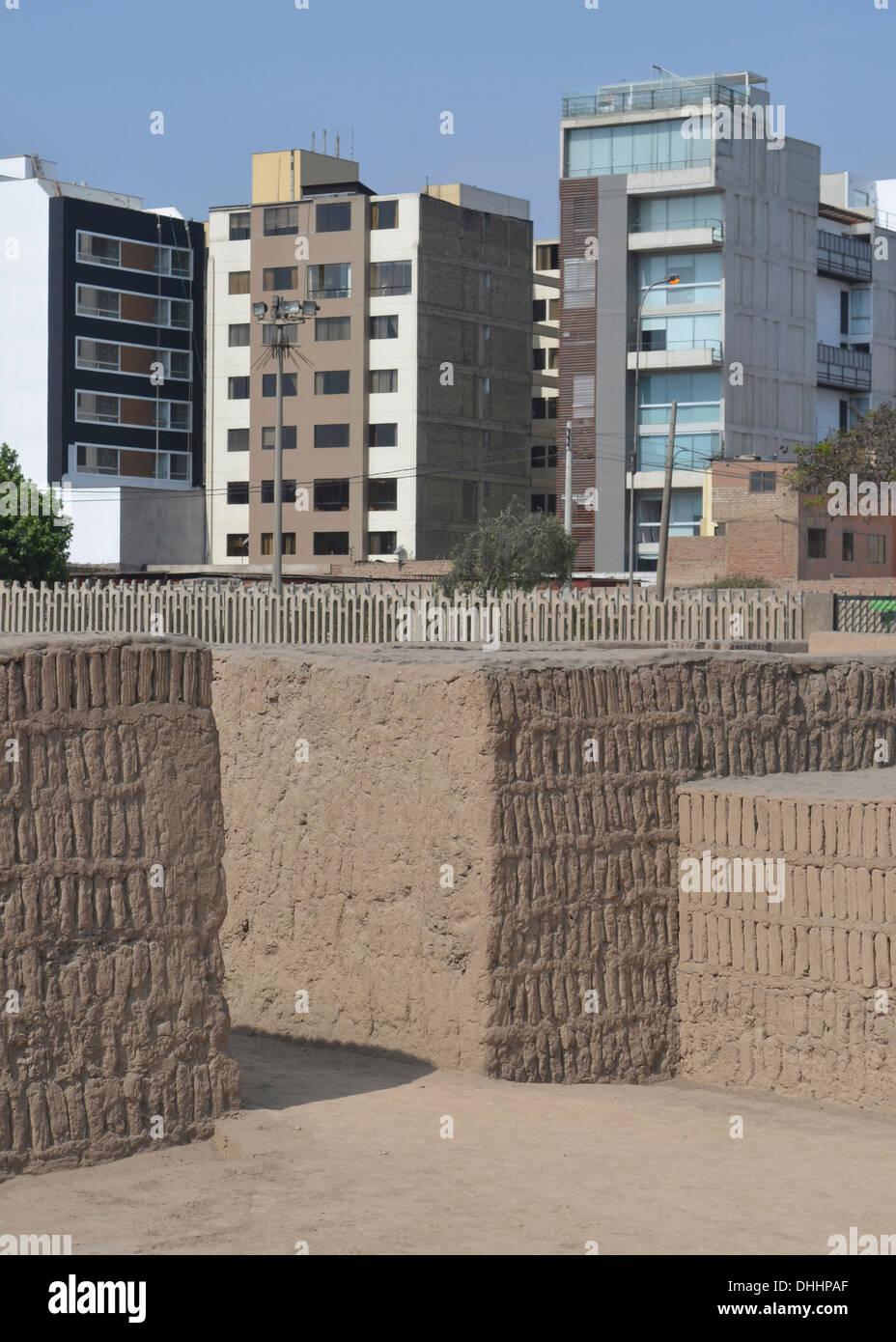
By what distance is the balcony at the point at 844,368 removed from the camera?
7044cm

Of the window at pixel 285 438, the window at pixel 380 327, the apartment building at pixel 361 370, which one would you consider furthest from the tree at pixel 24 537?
the window at pixel 380 327

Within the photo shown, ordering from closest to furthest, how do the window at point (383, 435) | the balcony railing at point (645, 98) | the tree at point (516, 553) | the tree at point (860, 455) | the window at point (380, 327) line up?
the tree at point (860, 455) < the tree at point (516, 553) < the balcony railing at point (645, 98) < the window at point (383, 435) < the window at point (380, 327)

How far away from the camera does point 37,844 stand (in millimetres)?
6125

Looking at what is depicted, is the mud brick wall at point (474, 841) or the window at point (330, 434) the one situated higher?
the window at point (330, 434)

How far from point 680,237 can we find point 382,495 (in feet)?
49.4

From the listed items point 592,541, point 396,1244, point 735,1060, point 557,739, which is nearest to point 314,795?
point 557,739

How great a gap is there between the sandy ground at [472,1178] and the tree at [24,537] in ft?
160

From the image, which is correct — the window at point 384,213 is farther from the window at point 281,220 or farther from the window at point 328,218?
the window at point 281,220

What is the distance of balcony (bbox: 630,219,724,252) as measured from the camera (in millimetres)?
63969

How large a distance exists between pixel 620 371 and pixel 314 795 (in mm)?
59571

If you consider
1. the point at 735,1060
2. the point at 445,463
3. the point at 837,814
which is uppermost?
the point at 445,463

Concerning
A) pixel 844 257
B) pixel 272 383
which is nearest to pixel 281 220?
pixel 272 383

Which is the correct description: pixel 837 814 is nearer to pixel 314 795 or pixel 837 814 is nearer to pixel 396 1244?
pixel 314 795

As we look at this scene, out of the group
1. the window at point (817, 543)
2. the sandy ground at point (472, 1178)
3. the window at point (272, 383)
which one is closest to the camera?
the sandy ground at point (472, 1178)
